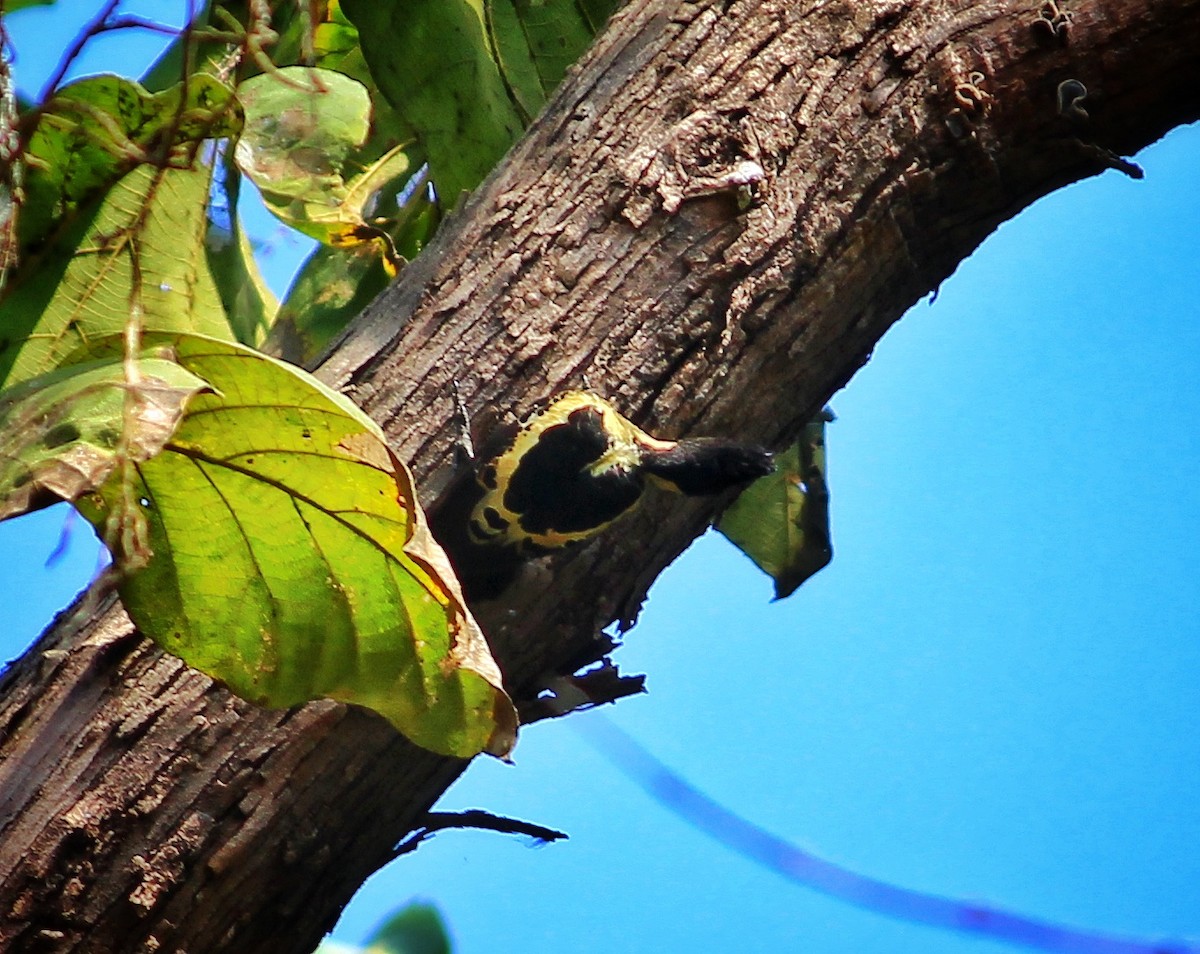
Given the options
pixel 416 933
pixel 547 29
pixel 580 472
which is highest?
pixel 547 29

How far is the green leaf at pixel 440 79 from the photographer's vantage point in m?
1.96

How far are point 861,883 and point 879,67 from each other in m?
1.24

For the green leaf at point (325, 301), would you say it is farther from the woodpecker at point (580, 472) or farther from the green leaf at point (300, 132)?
the woodpecker at point (580, 472)

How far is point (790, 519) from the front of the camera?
203 centimetres

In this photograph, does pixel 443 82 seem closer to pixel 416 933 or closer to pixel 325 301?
pixel 325 301

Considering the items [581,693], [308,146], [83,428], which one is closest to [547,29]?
[308,146]

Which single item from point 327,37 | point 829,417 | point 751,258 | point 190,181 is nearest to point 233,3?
point 327,37

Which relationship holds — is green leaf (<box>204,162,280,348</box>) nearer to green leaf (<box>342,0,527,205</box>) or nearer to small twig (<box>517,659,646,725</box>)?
green leaf (<box>342,0,527,205</box>)

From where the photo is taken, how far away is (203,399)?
115 centimetres

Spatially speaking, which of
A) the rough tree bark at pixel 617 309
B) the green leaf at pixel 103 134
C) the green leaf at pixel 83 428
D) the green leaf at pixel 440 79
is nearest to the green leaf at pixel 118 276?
the green leaf at pixel 103 134

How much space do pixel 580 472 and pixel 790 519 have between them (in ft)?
1.84

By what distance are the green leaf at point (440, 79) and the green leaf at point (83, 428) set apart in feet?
3.37

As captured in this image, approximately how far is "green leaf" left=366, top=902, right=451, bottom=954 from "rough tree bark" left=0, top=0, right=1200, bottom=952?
419 mm

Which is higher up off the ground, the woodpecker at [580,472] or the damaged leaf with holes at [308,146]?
the damaged leaf with holes at [308,146]
